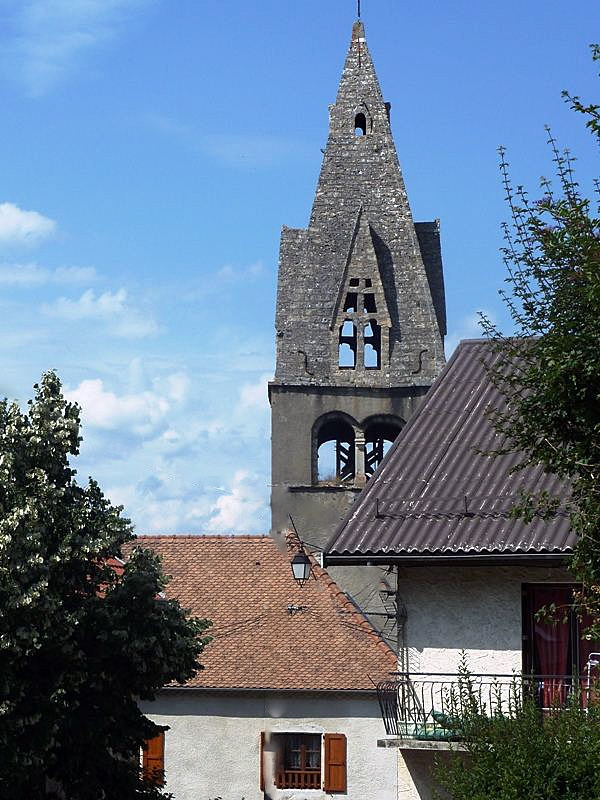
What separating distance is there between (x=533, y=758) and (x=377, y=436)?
38.9 meters

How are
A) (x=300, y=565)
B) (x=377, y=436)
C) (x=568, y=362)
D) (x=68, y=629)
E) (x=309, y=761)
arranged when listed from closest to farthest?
(x=568, y=362) → (x=68, y=629) → (x=300, y=565) → (x=309, y=761) → (x=377, y=436)

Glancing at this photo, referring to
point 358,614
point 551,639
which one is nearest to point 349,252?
point 358,614

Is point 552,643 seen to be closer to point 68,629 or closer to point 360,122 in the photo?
point 68,629

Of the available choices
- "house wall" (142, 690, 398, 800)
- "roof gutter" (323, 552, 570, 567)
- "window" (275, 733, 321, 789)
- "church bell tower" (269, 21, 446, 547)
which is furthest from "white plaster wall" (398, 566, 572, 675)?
"church bell tower" (269, 21, 446, 547)

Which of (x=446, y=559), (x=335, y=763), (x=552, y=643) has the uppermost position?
(x=446, y=559)

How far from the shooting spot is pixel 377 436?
5116 centimetres

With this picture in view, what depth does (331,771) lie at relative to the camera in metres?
31.2

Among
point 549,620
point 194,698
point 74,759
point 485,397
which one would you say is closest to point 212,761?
point 194,698

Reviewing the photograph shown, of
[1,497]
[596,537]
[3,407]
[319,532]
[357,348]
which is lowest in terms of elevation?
[596,537]

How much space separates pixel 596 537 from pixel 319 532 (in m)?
36.2

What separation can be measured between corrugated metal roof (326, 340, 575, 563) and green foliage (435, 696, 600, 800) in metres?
2.62

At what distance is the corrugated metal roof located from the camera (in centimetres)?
1549

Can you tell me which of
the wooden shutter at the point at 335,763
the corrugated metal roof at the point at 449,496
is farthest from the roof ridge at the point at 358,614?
the corrugated metal roof at the point at 449,496

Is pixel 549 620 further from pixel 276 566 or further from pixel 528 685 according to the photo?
pixel 276 566
